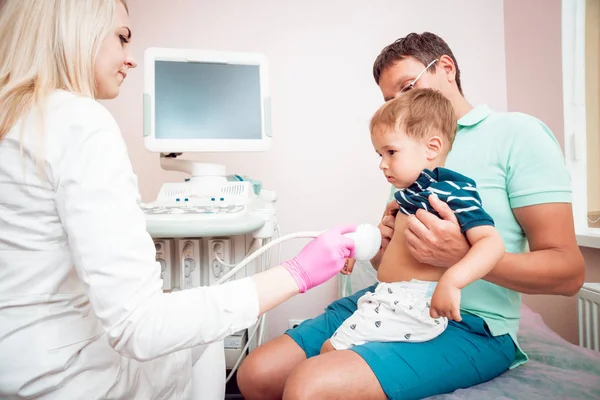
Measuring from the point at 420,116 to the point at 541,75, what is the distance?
113 centimetres

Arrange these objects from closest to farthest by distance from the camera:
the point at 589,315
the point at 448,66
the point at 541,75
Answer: the point at 448,66
the point at 589,315
the point at 541,75

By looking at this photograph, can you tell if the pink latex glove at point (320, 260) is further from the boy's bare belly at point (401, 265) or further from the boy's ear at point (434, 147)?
the boy's ear at point (434, 147)

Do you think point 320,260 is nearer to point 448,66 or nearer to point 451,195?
point 451,195

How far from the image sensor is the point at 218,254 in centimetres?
123

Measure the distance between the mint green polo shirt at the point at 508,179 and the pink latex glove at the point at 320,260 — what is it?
1.21 feet

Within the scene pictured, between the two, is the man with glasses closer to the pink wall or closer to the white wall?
the pink wall

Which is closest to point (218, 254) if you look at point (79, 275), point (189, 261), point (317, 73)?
point (189, 261)

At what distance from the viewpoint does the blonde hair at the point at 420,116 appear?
0.96m

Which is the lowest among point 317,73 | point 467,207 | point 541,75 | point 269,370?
point 269,370

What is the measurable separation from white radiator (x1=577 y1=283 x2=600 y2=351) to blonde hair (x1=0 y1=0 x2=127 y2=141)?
5.09ft

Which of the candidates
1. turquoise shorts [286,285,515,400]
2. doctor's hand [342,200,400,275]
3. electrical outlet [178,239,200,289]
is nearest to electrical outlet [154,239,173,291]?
electrical outlet [178,239,200,289]

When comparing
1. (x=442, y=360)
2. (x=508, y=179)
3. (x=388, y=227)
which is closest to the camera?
(x=442, y=360)

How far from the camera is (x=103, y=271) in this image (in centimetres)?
53

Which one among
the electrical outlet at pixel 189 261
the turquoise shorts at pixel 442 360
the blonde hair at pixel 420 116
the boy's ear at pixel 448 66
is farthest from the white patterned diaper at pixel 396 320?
the boy's ear at pixel 448 66
